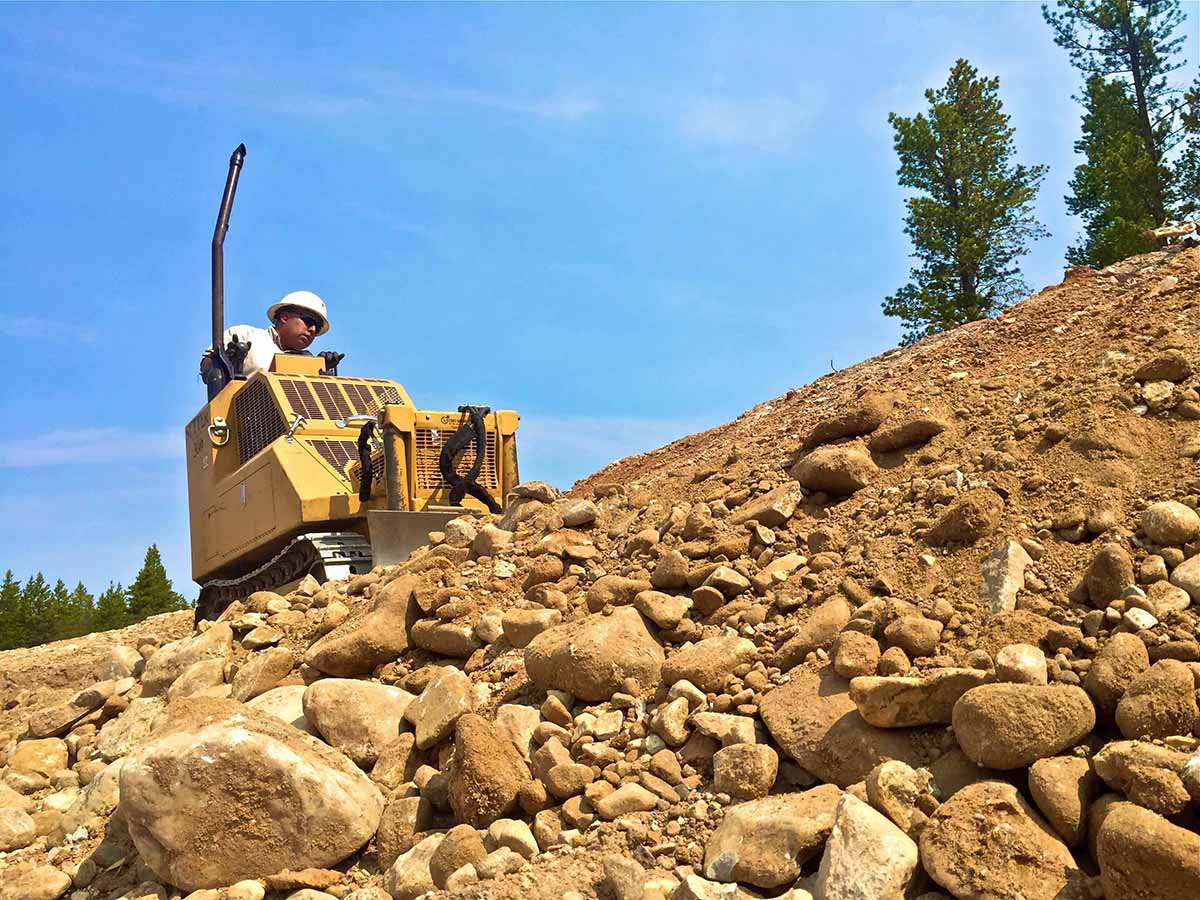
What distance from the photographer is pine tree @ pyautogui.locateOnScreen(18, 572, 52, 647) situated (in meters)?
43.0

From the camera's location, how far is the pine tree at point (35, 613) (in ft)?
141

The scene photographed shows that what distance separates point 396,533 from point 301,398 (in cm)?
311

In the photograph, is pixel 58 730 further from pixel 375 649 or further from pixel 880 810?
pixel 880 810

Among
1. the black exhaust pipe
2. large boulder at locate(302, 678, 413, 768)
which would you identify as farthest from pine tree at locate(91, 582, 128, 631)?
large boulder at locate(302, 678, 413, 768)

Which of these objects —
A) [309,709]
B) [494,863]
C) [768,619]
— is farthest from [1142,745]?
[309,709]

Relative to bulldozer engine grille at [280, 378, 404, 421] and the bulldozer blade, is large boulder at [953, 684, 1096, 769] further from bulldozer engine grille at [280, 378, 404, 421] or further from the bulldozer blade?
bulldozer engine grille at [280, 378, 404, 421]

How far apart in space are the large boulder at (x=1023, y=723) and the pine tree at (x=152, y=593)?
1729 inches

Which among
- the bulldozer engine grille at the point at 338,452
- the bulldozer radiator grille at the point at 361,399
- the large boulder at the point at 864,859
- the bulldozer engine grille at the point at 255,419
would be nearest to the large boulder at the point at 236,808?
the large boulder at the point at 864,859

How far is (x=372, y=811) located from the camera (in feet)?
16.4

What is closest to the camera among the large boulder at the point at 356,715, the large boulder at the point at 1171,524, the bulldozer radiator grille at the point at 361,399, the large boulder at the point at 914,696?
the large boulder at the point at 914,696

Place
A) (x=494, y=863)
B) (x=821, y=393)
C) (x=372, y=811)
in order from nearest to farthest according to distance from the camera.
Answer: (x=494, y=863), (x=372, y=811), (x=821, y=393)

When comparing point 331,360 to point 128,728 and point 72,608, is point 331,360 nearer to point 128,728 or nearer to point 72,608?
point 128,728

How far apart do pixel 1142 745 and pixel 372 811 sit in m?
3.25

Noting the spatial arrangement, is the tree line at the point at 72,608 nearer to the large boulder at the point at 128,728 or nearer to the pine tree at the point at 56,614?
the pine tree at the point at 56,614
